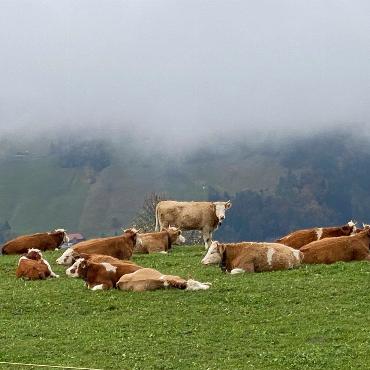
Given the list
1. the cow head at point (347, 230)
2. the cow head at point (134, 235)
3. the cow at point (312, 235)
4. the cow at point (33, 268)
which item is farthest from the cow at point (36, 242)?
the cow head at point (347, 230)

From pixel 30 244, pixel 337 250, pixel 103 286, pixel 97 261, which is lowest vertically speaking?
pixel 30 244

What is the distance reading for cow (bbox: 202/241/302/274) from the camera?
26.8m

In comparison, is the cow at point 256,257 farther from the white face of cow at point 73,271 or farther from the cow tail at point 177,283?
the white face of cow at point 73,271

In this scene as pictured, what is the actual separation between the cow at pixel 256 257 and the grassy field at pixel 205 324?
3.25 feet

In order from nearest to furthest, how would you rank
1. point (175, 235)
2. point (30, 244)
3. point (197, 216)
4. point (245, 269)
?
point (245, 269)
point (30, 244)
point (175, 235)
point (197, 216)

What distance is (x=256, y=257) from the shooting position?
26938mm

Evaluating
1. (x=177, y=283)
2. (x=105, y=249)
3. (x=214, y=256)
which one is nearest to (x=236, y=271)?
(x=214, y=256)

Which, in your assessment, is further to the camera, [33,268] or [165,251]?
[165,251]

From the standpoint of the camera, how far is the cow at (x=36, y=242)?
37.6 meters

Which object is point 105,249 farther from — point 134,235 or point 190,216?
point 190,216

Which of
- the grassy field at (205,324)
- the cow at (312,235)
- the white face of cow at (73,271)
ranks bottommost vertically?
the cow at (312,235)

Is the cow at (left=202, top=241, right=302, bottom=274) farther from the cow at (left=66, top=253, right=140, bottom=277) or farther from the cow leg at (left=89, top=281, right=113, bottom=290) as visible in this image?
the cow leg at (left=89, top=281, right=113, bottom=290)

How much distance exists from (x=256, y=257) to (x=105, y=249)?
264 inches

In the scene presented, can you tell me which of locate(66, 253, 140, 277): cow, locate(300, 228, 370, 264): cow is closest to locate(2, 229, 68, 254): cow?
locate(66, 253, 140, 277): cow
